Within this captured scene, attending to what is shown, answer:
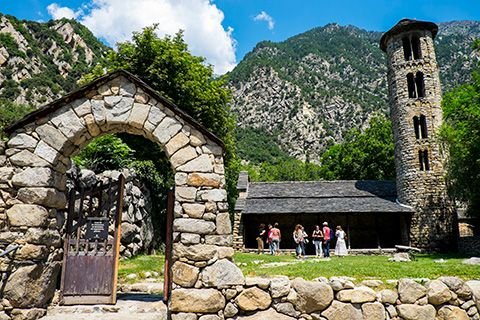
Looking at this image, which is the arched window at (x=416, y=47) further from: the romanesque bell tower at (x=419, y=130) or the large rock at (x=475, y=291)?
the large rock at (x=475, y=291)

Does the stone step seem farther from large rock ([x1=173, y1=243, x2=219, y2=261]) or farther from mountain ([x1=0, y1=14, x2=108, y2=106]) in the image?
mountain ([x1=0, y1=14, x2=108, y2=106])

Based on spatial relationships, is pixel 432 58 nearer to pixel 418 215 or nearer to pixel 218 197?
pixel 418 215

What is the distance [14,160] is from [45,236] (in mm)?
1235

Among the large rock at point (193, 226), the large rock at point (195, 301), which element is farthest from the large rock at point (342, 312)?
the large rock at point (193, 226)

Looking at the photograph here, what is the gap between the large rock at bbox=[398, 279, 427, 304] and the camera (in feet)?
16.2

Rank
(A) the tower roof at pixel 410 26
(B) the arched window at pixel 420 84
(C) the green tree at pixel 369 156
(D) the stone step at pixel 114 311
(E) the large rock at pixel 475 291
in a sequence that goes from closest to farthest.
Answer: (D) the stone step at pixel 114 311 < (E) the large rock at pixel 475 291 < (B) the arched window at pixel 420 84 < (A) the tower roof at pixel 410 26 < (C) the green tree at pixel 369 156

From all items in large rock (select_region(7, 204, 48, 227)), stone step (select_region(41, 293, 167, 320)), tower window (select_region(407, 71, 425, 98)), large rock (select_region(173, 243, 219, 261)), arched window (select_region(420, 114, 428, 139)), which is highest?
tower window (select_region(407, 71, 425, 98))

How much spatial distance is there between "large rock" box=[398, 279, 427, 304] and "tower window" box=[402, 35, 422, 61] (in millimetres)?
23779

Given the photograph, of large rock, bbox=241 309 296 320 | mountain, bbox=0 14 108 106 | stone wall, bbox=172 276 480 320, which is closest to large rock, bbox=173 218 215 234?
stone wall, bbox=172 276 480 320

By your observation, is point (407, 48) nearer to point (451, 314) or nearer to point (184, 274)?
point (451, 314)

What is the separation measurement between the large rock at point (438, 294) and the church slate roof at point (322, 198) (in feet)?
57.2

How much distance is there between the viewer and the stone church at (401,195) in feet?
72.0

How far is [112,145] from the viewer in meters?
12.8

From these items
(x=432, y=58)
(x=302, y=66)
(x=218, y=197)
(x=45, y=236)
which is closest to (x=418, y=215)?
(x=432, y=58)
